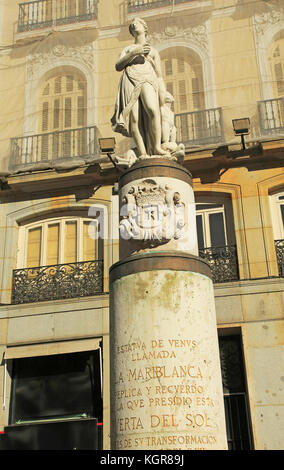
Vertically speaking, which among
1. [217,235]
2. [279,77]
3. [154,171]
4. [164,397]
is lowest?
[164,397]

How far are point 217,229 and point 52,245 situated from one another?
4.40 metres

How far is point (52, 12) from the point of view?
17297mm

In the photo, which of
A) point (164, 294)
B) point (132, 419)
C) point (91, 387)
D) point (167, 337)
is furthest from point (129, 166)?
point (91, 387)

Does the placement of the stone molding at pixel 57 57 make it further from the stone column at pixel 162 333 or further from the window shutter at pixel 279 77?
the stone column at pixel 162 333

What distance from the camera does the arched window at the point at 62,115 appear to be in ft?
51.5

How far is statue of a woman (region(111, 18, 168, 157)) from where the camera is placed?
7.88m

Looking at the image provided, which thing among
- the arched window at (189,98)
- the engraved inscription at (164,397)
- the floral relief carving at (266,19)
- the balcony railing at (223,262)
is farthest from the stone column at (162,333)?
the floral relief carving at (266,19)

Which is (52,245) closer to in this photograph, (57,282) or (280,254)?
(57,282)

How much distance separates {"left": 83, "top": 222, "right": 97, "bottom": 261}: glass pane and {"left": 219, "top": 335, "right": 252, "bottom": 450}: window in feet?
12.8

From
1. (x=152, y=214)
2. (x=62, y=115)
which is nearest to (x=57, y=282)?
(x=62, y=115)

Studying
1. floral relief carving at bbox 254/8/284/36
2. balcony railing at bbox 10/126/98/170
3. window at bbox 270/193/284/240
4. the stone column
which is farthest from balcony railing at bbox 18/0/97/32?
the stone column

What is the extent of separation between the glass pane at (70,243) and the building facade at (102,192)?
4 cm

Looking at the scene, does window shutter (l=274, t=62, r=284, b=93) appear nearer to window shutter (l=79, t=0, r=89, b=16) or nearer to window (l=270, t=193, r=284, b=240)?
window (l=270, t=193, r=284, b=240)

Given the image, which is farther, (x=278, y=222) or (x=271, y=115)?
(x=271, y=115)
